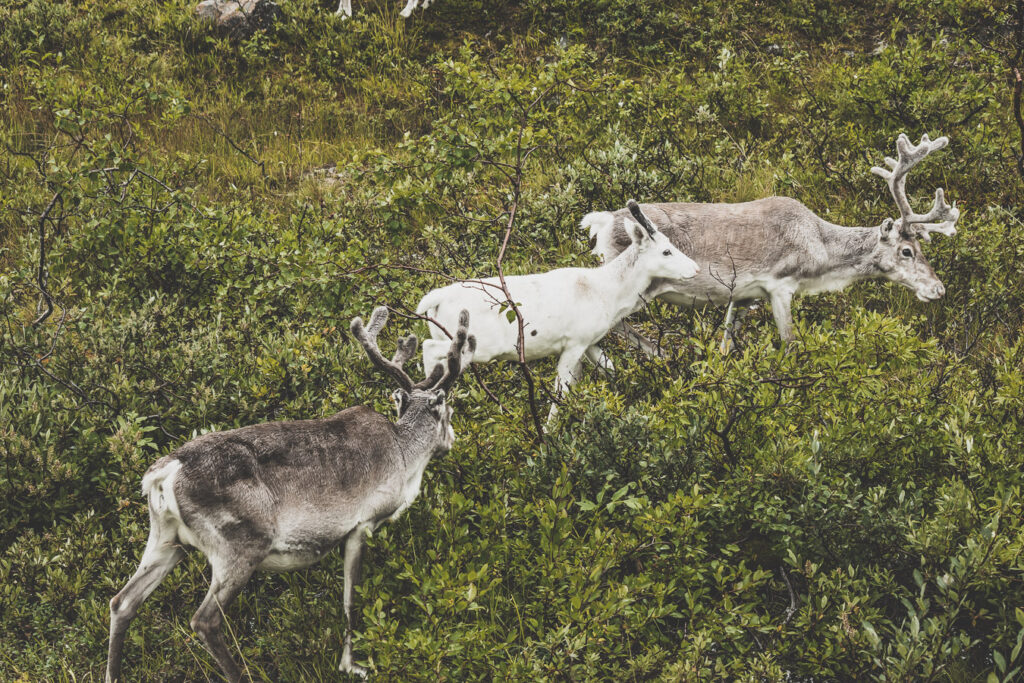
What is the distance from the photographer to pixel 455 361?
512 centimetres

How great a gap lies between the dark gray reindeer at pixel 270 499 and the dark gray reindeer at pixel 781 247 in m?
2.98

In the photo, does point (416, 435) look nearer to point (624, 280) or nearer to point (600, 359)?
point (600, 359)

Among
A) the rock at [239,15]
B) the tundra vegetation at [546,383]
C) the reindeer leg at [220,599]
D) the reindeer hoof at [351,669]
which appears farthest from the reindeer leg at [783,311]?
the rock at [239,15]

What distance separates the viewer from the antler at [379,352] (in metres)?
5.07

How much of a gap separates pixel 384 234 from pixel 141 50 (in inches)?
263

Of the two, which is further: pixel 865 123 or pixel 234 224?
pixel 865 123

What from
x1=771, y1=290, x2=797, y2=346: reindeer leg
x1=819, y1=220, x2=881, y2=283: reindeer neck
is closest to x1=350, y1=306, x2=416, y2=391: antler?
x1=771, y1=290, x2=797, y2=346: reindeer leg

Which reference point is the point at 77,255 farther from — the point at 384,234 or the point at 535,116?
the point at 535,116

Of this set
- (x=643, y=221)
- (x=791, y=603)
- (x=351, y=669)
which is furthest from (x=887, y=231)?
(x=351, y=669)

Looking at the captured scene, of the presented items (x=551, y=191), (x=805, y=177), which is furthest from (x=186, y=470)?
(x=805, y=177)

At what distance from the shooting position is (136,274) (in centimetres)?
774

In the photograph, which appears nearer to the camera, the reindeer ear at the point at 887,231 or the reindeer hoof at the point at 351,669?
the reindeer hoof at the point at 351,669

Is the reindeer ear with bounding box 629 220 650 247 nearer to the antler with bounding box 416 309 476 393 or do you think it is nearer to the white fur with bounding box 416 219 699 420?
the white fur with bounding box 416 219 699 420

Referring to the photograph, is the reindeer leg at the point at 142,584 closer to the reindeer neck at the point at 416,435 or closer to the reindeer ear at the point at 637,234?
the reindeer neck at the point at 416,435
